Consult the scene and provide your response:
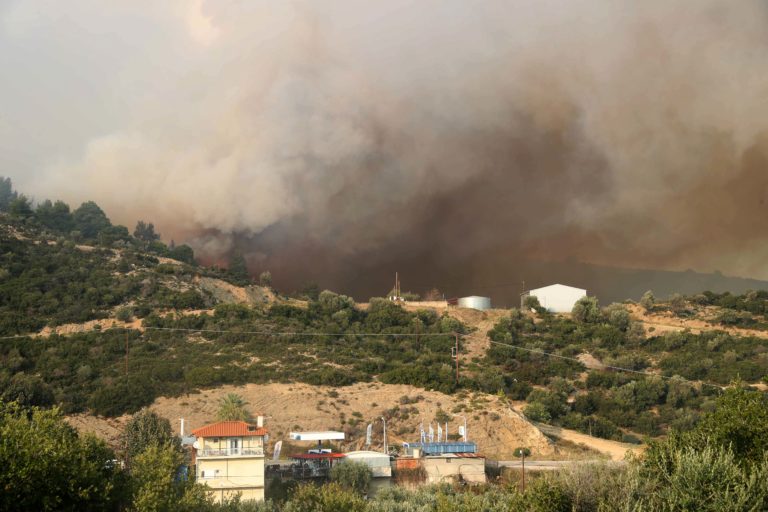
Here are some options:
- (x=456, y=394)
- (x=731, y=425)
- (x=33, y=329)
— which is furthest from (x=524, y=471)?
(x=33, y=329)

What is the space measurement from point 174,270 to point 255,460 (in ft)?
175

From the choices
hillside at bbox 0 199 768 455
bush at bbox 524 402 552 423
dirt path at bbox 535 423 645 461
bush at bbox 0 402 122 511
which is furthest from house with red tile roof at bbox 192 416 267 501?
bush at bbox 524 402 552 423

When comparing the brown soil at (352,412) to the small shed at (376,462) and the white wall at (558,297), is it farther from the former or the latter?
the white wall at (558,297)

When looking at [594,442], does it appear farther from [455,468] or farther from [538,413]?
[455,468]

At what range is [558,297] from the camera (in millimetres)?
101750

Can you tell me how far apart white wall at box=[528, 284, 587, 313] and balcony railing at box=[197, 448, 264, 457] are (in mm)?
60896

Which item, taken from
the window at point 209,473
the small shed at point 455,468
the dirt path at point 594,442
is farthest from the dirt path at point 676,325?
the window at point 209,473

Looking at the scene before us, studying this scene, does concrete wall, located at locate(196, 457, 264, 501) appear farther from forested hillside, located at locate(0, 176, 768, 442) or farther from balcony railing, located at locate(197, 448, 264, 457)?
forested hillside, located at locate(0, 176, 768, 442)

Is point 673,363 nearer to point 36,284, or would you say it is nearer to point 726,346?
point 726,346

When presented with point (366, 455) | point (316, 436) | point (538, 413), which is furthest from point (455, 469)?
point (538, 413)

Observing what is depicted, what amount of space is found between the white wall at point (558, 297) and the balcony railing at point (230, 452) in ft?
200

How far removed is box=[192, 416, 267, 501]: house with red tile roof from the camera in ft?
144

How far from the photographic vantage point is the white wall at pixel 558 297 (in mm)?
100875

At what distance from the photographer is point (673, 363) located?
78.2 meters
